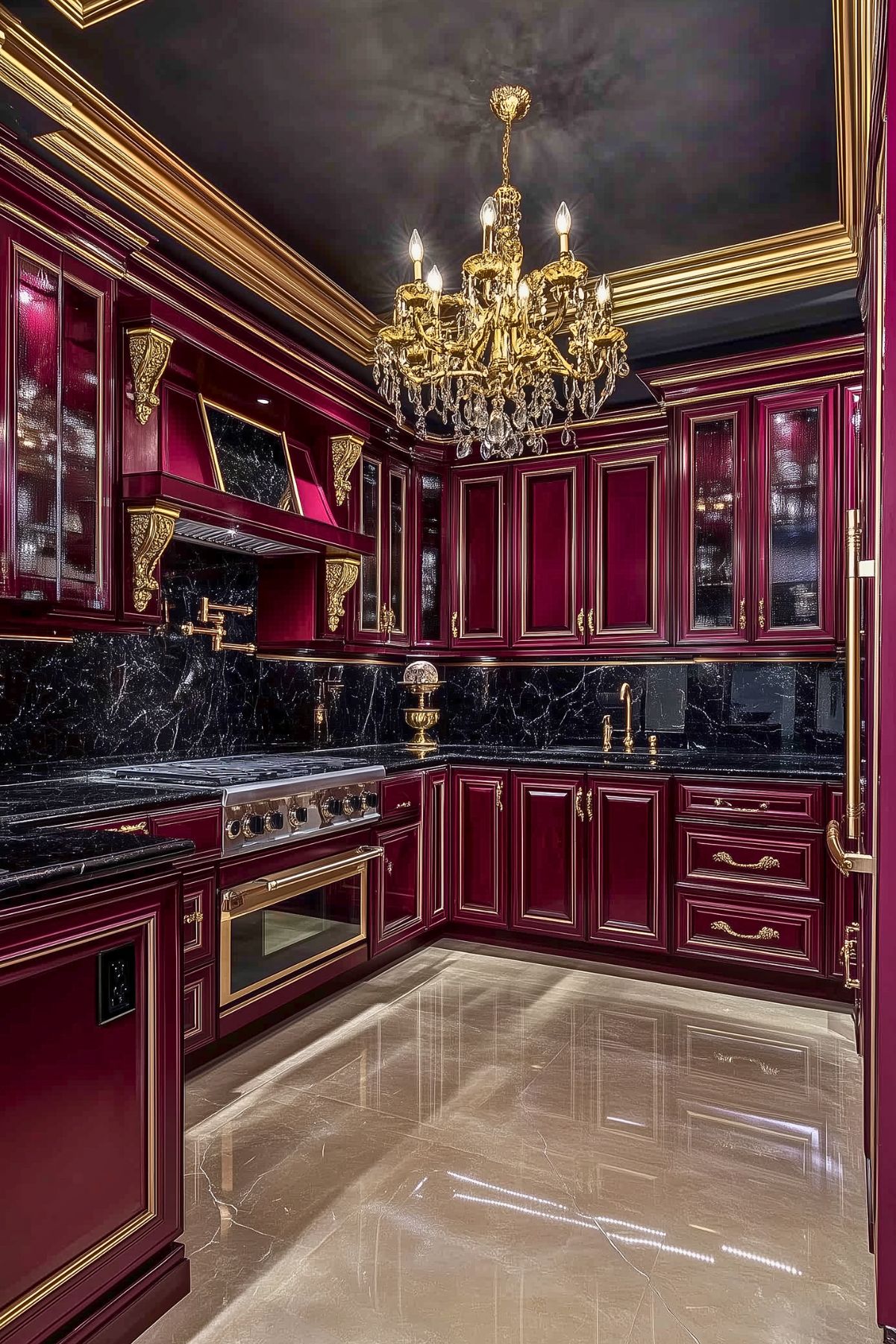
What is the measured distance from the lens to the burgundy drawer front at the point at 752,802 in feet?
11.1

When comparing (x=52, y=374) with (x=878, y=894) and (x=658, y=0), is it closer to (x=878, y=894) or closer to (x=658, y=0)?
(x=658, y=0)

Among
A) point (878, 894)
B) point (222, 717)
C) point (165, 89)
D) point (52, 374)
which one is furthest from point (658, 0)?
point (222, 717)

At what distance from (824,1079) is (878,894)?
176 cm

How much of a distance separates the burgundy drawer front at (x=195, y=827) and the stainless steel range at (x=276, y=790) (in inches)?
1.5

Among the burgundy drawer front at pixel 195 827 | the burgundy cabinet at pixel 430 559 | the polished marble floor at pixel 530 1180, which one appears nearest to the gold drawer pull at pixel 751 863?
the polished marble floor at pixel 530 1180

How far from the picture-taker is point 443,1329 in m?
1.64

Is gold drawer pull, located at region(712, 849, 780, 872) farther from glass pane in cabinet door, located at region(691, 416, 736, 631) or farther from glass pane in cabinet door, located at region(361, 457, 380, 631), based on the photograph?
glass pane in cabinet door, located at region(361, 457, 380, 631)

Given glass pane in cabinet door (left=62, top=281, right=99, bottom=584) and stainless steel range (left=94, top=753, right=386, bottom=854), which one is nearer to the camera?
glass pane in cabinet door (left=62, top=281, right=99, bottom=584)

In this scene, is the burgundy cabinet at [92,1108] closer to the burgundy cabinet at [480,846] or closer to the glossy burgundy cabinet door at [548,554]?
the burgundy cabinet at [480,846]

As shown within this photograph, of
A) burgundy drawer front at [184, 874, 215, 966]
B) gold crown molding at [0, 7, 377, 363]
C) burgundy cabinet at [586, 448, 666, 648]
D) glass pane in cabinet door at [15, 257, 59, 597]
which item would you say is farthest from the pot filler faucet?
glass pane in cabinet door at [15, 257, 59, 597]

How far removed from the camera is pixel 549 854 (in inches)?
156

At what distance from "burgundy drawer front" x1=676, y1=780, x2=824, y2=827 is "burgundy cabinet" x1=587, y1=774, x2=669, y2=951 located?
12 centimetres

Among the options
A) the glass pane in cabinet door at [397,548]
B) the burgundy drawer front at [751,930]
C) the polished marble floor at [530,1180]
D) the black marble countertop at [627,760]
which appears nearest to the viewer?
the polished marble floor at [530,1180]

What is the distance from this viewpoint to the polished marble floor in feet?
5.54
